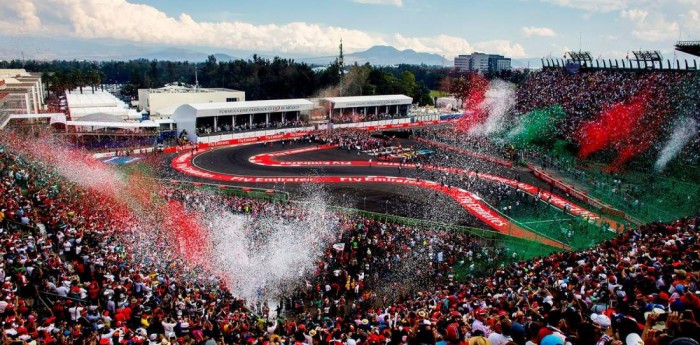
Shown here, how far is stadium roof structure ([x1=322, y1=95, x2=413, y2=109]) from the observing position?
67562 mm

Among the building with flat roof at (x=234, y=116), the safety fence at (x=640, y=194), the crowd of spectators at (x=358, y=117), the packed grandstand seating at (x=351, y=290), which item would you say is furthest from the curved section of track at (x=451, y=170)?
the crowd of spectators at (x=358, y=117)

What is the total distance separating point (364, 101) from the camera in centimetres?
6988

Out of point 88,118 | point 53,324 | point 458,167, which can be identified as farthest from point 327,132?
point 53,324

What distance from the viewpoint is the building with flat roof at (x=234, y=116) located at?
179ft

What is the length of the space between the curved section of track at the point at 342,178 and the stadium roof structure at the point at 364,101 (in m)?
17.1

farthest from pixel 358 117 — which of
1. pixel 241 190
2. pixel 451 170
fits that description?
pixel 241 190

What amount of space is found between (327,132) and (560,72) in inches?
1153

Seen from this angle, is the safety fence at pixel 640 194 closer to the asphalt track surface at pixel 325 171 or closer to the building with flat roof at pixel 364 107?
the asphalt track surface at pixel 325 171

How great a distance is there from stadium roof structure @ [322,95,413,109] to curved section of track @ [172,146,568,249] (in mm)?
17057

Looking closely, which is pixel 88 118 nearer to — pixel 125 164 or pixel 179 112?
pixel 179 112

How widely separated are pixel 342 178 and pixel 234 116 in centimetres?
2600

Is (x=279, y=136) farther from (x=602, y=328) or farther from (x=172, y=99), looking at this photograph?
(x=602, y=328)

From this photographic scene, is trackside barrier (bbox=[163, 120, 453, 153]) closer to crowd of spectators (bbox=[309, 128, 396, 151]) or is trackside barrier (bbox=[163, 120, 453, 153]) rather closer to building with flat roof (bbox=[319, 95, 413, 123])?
building with flat roof (bbox=[319, 95, 413, 123])

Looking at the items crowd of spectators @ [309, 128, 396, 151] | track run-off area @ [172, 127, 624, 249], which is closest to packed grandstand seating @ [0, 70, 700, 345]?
track run-off area @ [172, 127, 624, 249]
